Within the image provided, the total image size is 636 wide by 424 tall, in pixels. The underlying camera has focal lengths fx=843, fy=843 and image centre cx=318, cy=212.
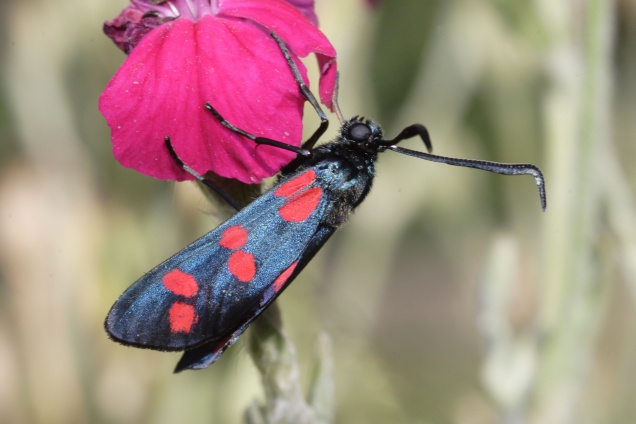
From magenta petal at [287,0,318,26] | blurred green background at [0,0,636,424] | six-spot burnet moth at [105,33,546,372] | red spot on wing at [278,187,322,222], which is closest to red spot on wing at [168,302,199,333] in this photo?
six-spot burnet moth at [105,33,546,372]

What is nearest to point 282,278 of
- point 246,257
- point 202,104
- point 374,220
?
point 246,257

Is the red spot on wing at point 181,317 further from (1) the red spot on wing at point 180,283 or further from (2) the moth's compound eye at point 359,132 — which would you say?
(2) the moth's compound eye at point 359,132

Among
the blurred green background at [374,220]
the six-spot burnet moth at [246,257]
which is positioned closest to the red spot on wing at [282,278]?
the six-spot burnet moth at [246,257]

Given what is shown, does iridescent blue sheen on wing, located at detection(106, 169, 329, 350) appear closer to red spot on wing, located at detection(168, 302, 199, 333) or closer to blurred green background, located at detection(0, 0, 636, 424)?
red spot on wing, located at detection(168, 302, 199, 333)

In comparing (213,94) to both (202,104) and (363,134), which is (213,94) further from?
(363,134)

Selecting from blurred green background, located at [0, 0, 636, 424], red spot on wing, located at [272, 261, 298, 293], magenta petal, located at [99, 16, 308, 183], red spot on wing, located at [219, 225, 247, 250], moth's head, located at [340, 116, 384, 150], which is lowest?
blurred green background, located at [0, 0, 636, 424]

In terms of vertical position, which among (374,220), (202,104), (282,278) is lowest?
(374,220)

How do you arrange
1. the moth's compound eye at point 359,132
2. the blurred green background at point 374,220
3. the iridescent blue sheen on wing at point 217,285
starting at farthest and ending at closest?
1. the blurred green background at point 374,220
2. the moth's compound eye at point 359,132
3. the iridescent blue sheen on wing at point 217,285
